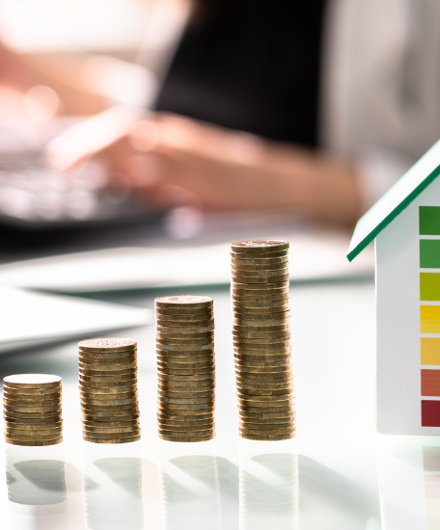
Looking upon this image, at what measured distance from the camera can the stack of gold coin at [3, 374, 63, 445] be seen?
0.44 metres

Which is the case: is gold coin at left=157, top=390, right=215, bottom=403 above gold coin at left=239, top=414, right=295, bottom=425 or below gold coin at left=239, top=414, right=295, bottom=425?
above

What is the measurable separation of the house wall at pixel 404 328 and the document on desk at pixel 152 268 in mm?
488

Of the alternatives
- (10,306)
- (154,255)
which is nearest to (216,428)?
(10,306)

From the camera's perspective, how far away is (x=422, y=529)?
1.04ft

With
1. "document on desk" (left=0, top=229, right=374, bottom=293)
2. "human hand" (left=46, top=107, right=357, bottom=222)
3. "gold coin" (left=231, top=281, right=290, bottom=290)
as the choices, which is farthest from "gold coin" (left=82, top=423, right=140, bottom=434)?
"human hand" (left=46, top=107, right=357, bottom=222)

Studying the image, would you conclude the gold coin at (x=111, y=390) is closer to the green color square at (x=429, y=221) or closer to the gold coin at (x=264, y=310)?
the gold coin at (x=264, y=310)

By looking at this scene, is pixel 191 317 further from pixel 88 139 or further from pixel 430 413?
pixel 88 139

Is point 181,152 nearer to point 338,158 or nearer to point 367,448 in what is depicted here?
point 338,158

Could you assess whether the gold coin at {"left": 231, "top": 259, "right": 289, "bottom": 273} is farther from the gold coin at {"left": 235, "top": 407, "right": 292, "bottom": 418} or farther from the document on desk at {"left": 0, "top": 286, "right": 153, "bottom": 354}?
the document on desk at {"left": 0, "top": 286, "right": 153, "bottom": 354}

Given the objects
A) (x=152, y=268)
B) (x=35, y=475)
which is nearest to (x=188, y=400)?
(x=35, y=475)

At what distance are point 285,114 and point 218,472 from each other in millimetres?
2017

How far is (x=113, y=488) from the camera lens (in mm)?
369

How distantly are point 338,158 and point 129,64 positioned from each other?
6.68 feet

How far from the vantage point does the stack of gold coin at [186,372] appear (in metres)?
0.44
